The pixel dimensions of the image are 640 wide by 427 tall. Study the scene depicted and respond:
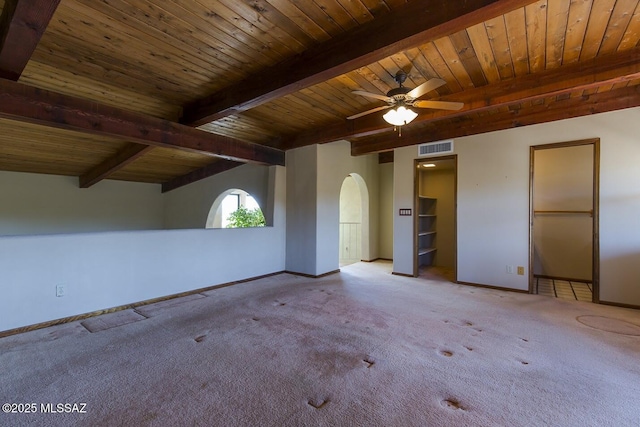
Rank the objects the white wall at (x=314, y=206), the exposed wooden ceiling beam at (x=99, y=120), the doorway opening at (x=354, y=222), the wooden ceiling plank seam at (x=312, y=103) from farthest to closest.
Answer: the doorway opening at (x=354, y=222) < the white wall at (x=314, y=206) < the wooden ceiling plank seam at (x=312, y=103) < the exposed wooden ceiling beam at (x=99, y=120)

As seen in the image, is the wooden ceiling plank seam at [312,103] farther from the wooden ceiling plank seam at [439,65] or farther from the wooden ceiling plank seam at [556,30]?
the wooden ceiling plank seam at [556,30]

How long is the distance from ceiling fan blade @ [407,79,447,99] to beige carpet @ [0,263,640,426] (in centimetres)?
236

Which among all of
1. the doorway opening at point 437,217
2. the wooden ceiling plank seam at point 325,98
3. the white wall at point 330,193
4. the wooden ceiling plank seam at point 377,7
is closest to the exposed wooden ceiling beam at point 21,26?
the wooden ceiling plank seam at point 377,7

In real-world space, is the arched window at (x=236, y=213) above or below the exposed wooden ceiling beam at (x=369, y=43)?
below

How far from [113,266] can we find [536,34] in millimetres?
5047

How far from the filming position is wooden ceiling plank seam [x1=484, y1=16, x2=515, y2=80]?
2365 millimetres

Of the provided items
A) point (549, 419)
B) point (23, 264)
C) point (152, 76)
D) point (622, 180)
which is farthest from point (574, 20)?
point (23, 264)

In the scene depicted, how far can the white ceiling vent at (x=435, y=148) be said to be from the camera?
16.7ft

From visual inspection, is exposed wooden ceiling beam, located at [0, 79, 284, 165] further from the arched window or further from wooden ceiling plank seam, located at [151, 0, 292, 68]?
the arched window

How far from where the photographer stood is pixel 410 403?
6.12 feet

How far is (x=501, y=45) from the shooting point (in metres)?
2.64

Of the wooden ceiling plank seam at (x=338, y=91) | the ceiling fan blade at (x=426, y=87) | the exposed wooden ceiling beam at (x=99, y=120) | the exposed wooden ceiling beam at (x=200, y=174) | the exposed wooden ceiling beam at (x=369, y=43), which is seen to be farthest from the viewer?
the exposed wooden ceiling beam at (x=200, y=174)

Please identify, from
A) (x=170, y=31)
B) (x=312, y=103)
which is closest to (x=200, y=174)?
(x=312, y=103)

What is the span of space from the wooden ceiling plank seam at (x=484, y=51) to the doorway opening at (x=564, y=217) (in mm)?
2565
